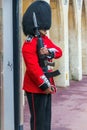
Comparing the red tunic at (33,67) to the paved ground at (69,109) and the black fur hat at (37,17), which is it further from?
the paved ground at (69,109)

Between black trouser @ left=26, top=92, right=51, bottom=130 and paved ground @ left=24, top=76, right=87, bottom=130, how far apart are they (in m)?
2.32

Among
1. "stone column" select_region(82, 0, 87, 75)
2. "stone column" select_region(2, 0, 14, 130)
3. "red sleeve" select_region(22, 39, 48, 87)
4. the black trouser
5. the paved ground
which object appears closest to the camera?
"red sleeve" select_region(22, 39, 48, 87)

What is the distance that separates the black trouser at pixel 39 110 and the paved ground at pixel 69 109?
2317mm

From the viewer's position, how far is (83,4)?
1464cm

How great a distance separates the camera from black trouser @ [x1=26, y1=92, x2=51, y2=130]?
142 inches

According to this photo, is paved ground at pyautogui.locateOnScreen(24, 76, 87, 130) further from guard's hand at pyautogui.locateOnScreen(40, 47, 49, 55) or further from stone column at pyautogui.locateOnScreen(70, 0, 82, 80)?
guard's hand at pyautogui.locateOnScreen(40, 47, 49, 55)

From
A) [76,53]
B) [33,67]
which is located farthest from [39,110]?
[76,53]

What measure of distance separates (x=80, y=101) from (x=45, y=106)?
5491mm

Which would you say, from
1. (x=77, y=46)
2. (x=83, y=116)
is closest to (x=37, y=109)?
(x=83, y=116)

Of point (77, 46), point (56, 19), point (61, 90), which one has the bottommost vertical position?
point (61, 90)

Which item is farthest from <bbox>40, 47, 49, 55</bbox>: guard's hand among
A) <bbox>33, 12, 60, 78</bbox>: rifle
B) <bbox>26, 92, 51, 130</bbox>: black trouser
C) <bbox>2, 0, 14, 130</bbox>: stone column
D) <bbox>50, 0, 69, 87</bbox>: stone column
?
<bbox>50, 0, 69, 87</bbox>: stone column

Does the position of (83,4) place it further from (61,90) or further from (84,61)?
(61,90)

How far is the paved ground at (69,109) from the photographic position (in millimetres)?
6414

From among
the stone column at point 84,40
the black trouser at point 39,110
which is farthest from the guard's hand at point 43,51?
the stone column at point 84,40
